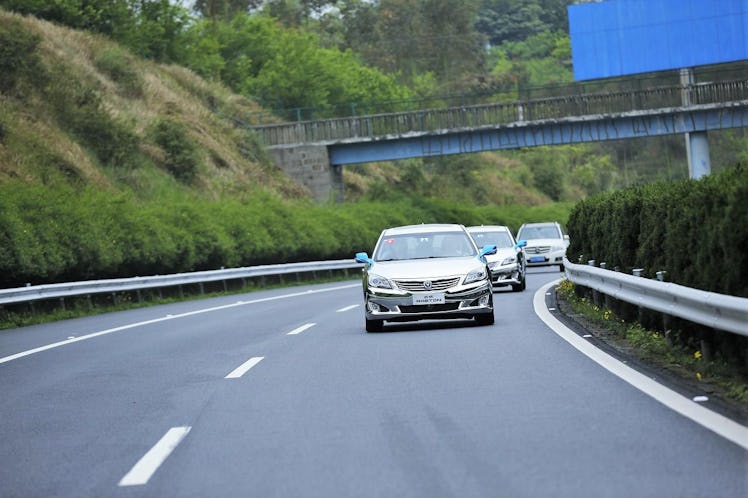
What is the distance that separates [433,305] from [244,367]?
177 inches

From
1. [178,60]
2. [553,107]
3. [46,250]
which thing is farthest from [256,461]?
[178,60]

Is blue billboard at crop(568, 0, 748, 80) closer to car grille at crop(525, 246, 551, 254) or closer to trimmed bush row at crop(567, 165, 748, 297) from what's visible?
car grille at crop(525, 246, 551, 254)

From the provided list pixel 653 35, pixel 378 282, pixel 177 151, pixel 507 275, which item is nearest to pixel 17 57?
pixel 177 151

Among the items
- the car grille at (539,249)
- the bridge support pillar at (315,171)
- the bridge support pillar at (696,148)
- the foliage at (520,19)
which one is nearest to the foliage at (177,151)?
the bridge support pillar at (315,171)

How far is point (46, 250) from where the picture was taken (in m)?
30.4

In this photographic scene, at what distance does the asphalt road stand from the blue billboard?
5574 centimetres

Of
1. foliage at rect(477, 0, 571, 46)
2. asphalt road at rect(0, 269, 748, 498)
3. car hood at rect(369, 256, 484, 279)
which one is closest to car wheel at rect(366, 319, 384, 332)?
car hood at rect(369, 256, 484, 279)

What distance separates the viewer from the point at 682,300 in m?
11.3

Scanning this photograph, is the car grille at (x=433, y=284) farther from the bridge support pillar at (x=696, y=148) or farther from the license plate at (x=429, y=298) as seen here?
the bridge support pillar at (x=696, y=148)

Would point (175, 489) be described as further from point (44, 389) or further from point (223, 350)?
point (223, 350)

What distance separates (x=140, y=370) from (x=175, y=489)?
7126mm

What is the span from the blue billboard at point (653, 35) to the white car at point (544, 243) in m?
Result: 29.7

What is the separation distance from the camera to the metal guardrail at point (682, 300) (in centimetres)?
939

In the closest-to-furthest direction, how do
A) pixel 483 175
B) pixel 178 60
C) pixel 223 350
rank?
pixel 223 350, pixel 178 60, pixel 483 175
